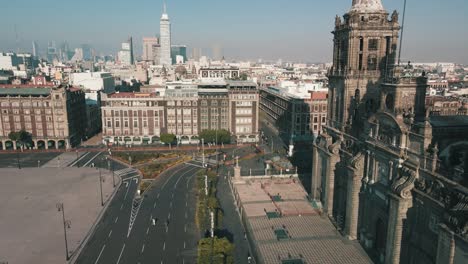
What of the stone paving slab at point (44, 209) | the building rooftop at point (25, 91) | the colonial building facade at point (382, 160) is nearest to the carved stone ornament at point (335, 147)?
the colonial building facade at point (382, 160)

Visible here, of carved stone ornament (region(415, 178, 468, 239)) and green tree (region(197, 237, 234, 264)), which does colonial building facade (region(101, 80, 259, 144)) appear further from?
carved stone ornament (region(415, 178, 468, 239))

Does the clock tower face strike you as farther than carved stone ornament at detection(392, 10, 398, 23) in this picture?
No

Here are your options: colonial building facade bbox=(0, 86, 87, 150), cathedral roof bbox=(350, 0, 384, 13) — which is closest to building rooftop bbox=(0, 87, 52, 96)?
colonial building facade bbox=(0, 86, 87, 150)

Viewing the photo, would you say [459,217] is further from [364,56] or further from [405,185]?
[364,56]

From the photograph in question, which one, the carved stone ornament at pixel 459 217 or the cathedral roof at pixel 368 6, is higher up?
the cathedral roof at pixel 368 6

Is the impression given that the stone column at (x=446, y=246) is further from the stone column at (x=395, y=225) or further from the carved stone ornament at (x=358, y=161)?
the carved stone ornament at (x=358, y=161)

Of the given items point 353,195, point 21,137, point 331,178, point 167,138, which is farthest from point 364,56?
point 21,137
